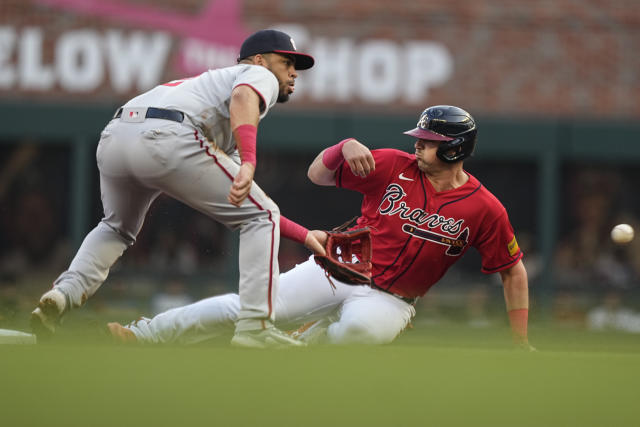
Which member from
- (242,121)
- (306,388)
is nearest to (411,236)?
(242,121)

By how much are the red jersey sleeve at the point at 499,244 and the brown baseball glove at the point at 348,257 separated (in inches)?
30.5

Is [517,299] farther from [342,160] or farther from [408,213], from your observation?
[342,160]

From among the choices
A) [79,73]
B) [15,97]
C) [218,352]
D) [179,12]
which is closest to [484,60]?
[179,12]

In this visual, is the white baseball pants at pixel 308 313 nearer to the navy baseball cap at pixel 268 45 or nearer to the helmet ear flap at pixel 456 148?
the helmet ear flap at pixel 456 148

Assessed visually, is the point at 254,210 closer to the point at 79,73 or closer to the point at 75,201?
the point at 75,201

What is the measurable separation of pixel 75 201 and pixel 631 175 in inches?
356

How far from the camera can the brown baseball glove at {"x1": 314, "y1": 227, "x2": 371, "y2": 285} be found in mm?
4648

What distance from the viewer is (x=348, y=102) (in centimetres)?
1461

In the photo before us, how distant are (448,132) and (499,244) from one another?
0.71 metres

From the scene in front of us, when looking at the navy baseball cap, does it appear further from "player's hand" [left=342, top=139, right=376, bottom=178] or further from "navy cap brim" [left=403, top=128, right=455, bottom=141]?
"navy cap brim" [left=403, top=128, right=455, bottom=141]

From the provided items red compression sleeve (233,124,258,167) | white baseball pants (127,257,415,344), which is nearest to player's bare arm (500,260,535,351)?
white baseball pants (127,257,415,344)

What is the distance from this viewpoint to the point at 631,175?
1515cm

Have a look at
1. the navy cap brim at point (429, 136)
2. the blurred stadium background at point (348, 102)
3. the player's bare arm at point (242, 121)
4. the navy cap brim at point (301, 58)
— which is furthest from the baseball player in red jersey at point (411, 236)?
the blurred stadium background at point (348, 102)

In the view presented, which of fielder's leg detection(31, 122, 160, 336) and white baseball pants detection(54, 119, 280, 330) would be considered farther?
fielder's leg detection(31, 122, 160, 336)
